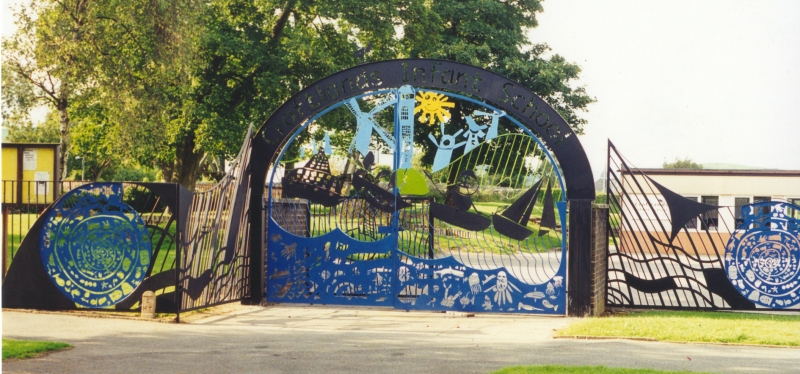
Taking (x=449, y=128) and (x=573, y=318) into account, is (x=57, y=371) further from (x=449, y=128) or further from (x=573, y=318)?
(x=449, y=128)

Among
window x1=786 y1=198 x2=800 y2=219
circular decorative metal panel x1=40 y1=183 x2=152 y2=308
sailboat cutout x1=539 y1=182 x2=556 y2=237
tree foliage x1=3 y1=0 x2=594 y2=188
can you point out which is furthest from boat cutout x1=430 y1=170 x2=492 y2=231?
tree foliage x1=3 y1=0 x2=594 y2=188

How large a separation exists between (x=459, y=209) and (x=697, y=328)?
11.4 feet

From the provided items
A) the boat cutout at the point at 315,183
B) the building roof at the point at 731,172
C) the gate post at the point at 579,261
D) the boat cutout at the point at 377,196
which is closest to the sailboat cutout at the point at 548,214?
the gate post at the point at 579,261

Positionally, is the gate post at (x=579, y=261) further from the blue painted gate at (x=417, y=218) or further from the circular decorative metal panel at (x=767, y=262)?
the circular decorative metal panel at (x=767, y=262)

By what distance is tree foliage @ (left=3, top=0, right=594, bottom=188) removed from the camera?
17938 millimetres

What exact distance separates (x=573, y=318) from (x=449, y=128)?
13.1m

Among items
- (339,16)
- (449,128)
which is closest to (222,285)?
(449,128)

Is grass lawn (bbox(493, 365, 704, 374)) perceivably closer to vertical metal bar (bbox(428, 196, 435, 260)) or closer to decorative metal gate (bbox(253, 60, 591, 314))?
decorative metal gate (bbox(253, 60, 591, 314))

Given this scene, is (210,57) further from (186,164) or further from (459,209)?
(459,209)

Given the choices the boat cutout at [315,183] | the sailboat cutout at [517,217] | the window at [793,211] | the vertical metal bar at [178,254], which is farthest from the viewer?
the window at [793,211]

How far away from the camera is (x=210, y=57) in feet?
80.7

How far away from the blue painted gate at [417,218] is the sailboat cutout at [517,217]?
1 centimetres

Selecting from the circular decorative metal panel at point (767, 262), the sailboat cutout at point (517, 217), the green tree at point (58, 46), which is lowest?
the circular decorative metal panel at point (767, 262)

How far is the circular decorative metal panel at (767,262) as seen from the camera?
10523 mm
